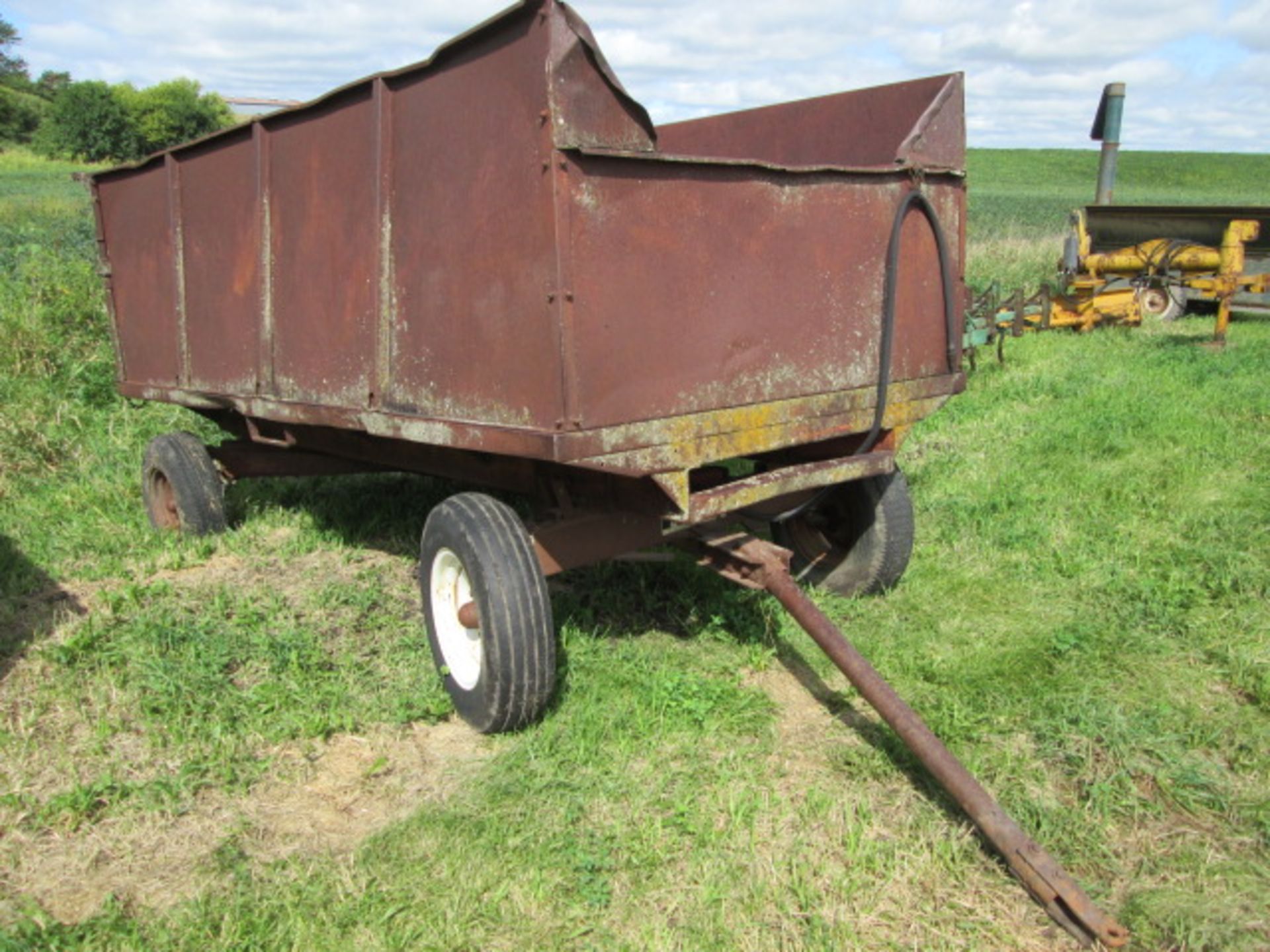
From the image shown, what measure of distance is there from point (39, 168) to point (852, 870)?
44.2 meters

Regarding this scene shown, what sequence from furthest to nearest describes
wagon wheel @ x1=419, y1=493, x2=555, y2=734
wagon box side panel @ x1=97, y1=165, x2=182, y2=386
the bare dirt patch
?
wagon box side panel @ x1=97, y1=165, x2=182, y2=386
wagon wheel @ x1=419, y1=493, x2=555, y2=734
the bare dirt patch

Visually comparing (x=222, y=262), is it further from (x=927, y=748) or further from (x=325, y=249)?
(x=927, y=748)

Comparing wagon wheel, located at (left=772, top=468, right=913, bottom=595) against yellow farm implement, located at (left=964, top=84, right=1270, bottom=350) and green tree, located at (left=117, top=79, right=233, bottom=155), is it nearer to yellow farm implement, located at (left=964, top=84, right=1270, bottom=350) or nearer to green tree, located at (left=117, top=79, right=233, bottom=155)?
yellow farm implement, located at (left=964, top=84, right=1270, bottom=350)

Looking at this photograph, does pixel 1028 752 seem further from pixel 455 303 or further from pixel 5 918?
pixel 5 918

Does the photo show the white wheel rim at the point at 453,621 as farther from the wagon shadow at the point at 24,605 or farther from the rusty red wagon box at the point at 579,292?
the wagon shadow at the point at 24,605

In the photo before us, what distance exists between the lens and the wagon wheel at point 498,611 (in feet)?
10.7

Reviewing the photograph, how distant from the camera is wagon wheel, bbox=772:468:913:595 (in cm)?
434

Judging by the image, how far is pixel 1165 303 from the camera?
12.5 m

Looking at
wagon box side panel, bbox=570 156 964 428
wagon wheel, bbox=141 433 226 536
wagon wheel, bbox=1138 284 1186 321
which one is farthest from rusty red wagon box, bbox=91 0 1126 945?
wagon wheel, bbox=1138 284 1186 321

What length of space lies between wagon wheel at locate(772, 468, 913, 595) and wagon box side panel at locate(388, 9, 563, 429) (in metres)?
1.84

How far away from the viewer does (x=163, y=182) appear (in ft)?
16.4

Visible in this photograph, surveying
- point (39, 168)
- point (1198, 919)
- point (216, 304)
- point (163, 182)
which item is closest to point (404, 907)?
point (1198, 919)

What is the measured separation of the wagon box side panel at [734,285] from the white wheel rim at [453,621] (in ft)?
3.42

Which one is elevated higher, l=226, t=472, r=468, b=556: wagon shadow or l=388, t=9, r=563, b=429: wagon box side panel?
l=388, t=9, r=563, b=429: wagon box side panel
